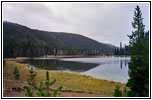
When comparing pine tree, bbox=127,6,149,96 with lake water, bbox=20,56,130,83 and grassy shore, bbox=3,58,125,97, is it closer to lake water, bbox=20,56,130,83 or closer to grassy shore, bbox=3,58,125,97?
grassy shore, bbox=3,58,125,97

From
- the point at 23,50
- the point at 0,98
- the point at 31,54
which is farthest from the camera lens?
the point at 31,54

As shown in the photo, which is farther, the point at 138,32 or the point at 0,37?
the point at 138,32

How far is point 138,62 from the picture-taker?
7.35 metres

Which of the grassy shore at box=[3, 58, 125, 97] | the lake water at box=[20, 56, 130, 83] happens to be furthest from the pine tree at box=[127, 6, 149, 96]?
the lake water at box=[20, 56, 130, 83]

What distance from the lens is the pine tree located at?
6.77 m

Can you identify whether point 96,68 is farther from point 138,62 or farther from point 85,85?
point 138,62

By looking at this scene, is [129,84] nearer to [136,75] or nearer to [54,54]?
[136,75]

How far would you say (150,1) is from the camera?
14.3ft

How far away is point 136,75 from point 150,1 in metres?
3.88

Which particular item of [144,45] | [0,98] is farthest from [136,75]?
[0,98]

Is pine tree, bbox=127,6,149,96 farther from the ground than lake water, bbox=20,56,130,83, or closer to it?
farther from the ground

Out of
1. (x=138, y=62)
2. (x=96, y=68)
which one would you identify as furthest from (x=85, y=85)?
(x=96, y=68)

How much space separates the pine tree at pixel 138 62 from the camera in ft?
22.2

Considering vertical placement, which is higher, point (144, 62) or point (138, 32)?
point (138, 32)
